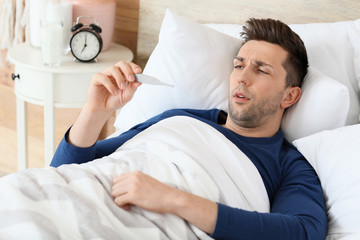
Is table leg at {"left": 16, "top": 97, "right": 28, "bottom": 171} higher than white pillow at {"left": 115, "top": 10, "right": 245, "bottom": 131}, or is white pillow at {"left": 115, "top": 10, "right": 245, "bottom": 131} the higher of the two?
white pillow at {"left": 115, "top": 10, "right": 245, "bottom": 131}

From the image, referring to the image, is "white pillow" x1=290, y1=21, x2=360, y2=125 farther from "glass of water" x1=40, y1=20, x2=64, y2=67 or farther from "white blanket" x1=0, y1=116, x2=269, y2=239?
"glass of water" x1=40, y1=20, x2=64, y2=67

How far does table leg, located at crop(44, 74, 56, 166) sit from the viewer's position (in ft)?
6.01

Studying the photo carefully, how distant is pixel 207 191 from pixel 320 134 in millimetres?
384

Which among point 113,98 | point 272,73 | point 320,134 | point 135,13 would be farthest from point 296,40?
point 135,13

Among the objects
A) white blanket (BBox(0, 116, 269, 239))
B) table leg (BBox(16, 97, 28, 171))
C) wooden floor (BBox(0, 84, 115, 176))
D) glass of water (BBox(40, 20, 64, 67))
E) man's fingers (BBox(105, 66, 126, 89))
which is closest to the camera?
white blanket (BBox(0, 116, 269, 239))

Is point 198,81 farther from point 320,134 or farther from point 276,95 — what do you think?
point 320,134

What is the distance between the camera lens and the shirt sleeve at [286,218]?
109 cm

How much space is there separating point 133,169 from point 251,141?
0.37 metres

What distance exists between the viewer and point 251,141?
54.8 inches

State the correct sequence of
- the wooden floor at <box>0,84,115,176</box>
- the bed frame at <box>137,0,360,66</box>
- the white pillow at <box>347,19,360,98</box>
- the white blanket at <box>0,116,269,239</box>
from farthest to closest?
the wooden floor at <box>0,84,115,176</box>
the bed frame at <box>137,0,360,66</box>
the white pillow at <box>347,19,360,98</box>
the white blanket at <box>0,116,269,239</box>

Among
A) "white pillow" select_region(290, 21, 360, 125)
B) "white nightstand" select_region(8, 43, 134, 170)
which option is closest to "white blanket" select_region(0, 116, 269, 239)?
"white pillow" select_region(290, 21, 360, 125)

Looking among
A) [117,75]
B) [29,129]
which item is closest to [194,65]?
[117,75]

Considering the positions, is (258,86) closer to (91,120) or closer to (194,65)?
(194,65)

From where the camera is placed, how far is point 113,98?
1.35 meters
